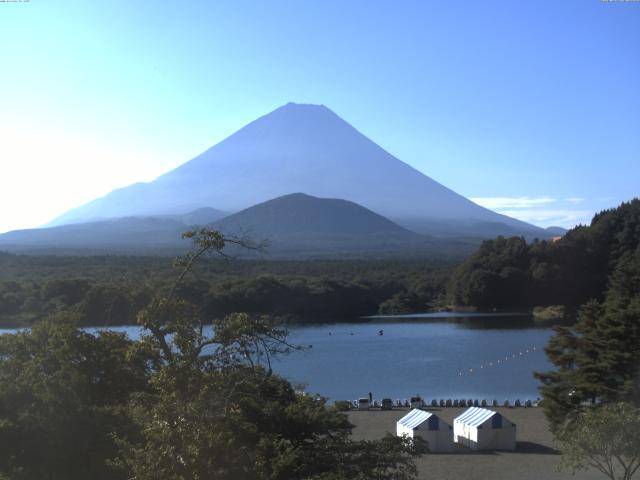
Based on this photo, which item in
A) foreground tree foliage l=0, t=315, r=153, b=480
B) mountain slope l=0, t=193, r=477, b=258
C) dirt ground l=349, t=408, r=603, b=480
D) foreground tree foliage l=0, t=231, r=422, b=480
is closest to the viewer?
foreground tree foliage l=0, t=231, r=422, b=480

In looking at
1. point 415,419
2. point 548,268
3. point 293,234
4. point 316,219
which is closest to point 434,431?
point 415,419

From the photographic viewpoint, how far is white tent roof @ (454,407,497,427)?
33.8 feet

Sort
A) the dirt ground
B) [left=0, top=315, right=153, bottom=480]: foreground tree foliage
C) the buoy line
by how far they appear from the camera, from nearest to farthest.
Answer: [left=0, top=315, right=153, bottom=480]: foreground tree foliage < the dirt ground < the buoy line

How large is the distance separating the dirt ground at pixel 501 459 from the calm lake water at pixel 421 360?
1799 mm

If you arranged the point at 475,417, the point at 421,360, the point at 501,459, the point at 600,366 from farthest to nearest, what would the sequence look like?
the point at 421,360 < the point at 475,417 < the point at 600,366 < the point at 501,459

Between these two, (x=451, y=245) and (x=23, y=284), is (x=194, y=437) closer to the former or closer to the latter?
(x=23, y=284)

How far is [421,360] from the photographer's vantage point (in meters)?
19.8

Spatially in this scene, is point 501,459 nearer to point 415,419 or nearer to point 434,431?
point 434,431

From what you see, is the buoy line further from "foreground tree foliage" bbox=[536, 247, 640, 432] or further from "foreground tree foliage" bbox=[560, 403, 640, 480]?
"foreground tree foliage" bbox=[560, 403, 640, 480]

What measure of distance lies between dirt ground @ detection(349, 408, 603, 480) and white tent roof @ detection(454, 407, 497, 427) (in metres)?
0.39

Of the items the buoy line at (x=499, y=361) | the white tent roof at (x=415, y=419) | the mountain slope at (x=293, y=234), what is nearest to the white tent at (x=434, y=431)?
the white tent roof at (x=415, y=419)

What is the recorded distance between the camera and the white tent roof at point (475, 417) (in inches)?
406

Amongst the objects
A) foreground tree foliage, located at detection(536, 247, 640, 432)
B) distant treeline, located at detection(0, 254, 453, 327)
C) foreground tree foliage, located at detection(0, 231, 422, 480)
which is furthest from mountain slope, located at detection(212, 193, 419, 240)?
foreground tree foliage, located at detection(0, 231, 422, 480)

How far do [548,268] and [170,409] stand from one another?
31.8m
